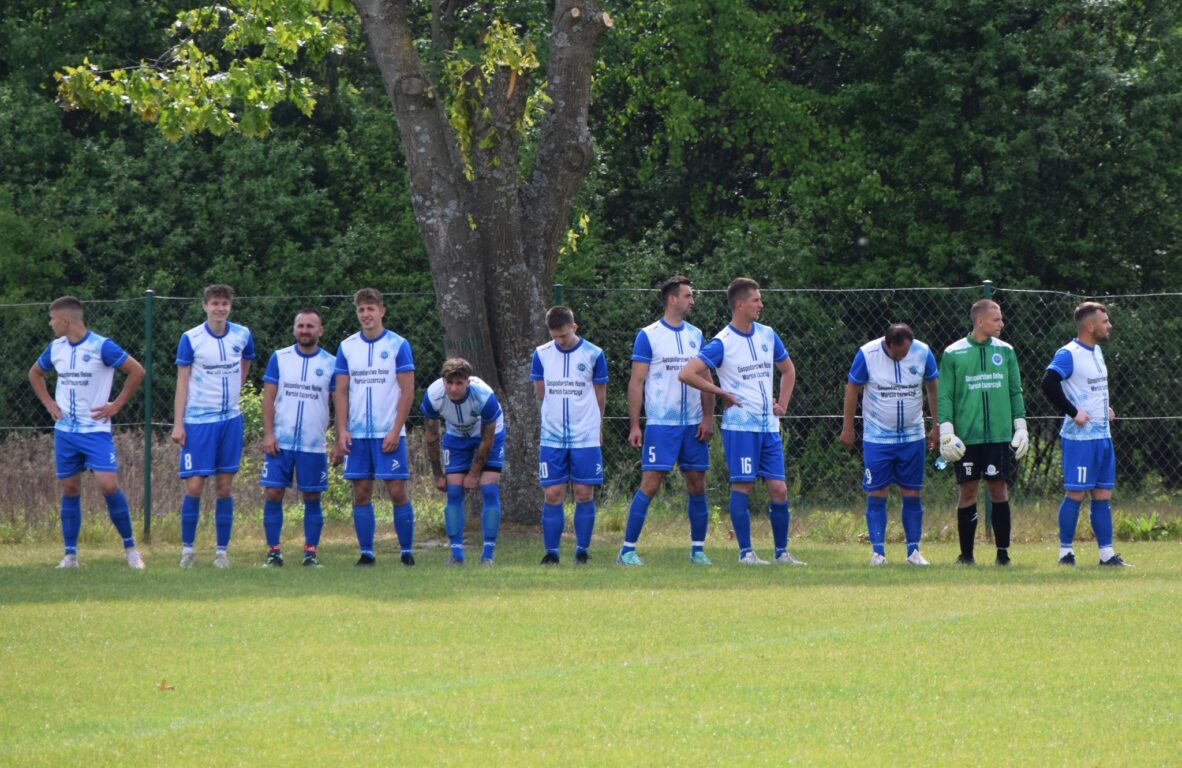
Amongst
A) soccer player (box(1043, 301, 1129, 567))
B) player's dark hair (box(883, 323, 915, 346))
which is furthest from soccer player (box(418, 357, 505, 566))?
soccer player (box(1043, 301, 1129, 567))

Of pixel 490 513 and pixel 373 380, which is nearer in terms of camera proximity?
pixel 490 513

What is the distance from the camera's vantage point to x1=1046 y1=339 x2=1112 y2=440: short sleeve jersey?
1370cm

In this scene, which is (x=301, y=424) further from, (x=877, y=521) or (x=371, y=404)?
(x=877, y=521)

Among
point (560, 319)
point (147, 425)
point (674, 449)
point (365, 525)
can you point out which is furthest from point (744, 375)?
point (147, 425)

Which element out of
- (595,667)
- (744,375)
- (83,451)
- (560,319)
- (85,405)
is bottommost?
(595,667)

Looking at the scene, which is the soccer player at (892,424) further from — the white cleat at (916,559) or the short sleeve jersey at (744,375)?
the short sleeve jersey at (744,375)

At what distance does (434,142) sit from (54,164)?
17.0m

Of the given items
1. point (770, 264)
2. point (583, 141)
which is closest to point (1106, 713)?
point (583, 141)

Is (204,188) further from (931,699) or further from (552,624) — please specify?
(931,699)

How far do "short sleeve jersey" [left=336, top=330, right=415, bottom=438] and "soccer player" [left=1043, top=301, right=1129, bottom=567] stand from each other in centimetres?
515

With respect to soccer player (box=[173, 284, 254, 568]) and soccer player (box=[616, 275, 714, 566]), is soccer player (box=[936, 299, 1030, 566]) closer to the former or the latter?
soccer player (box=[616, 275, 714, 566])

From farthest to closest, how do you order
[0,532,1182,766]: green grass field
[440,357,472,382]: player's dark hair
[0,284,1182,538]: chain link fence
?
1. [0,284,1182,538]: chain link fence
2. [440,357,472,382]: player's dark hair
3. [0,532,1182,766]: green grass field

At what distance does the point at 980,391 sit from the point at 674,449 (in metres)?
2.46

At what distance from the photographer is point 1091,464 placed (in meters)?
13.7
